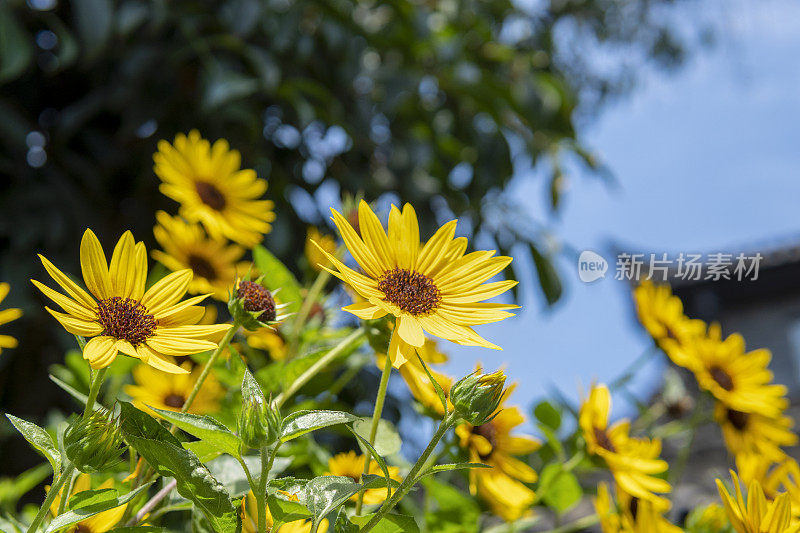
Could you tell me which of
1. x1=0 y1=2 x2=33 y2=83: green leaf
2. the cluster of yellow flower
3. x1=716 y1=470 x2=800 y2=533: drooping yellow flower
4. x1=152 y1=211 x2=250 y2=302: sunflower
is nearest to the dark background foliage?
x1=0 y1=2 x2=33 y2=83: green leaf

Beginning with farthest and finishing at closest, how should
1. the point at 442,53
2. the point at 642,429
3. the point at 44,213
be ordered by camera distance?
the point at 442,53 → the point at 44,213 → the point at 642,429

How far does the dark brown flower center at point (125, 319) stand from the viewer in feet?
0.78

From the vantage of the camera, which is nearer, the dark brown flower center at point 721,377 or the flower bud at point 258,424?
the flower bud at point 258,424

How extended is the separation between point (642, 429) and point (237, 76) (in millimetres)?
693

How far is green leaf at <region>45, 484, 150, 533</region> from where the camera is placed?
204 millimetres

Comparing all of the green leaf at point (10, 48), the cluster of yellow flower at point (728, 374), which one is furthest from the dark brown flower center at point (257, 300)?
the green leaf at point (10, 48)

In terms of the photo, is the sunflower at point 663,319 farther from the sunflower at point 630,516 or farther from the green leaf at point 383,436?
the green leaf at point 383,436

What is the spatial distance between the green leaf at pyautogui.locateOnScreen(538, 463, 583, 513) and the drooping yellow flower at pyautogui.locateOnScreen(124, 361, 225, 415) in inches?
8.3

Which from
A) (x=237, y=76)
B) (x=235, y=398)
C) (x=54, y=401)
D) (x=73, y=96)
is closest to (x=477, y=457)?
(x=235, y=398)

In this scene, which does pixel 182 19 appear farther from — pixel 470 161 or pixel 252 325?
pixel 252 325

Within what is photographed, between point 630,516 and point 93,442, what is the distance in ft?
1.02

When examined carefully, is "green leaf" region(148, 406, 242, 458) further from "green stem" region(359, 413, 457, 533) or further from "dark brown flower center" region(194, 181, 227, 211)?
"dark brown flower center" region(194, 181, 227, 211)

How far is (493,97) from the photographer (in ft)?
4.06

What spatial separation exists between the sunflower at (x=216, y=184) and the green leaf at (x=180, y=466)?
9.5 inches
